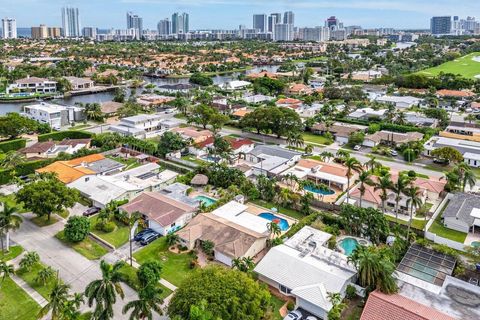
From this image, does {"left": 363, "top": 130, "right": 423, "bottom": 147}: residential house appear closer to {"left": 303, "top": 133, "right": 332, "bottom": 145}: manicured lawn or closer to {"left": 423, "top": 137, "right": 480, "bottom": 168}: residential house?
{"left": 423, "top": 137, "right": 480, "bottom": 168}: residential house

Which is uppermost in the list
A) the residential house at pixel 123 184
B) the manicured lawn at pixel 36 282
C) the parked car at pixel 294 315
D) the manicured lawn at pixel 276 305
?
the residential house at pixel 123 184

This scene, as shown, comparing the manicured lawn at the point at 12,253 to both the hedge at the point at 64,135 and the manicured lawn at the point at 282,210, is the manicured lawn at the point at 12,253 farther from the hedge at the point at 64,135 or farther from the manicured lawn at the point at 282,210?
the hedge at the point at 64,135

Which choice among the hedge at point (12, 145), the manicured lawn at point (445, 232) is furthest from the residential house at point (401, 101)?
the hedge at point (12, 145)

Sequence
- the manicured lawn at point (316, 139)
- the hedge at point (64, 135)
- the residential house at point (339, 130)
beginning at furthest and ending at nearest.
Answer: the manicured lawn at point (316, 139)
the residential house at point (339, 130)
the hedge at point (64, 135)

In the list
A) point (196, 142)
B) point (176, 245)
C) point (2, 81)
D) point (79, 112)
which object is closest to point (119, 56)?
point (2, 81)

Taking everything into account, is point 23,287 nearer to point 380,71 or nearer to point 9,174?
point 9,174
